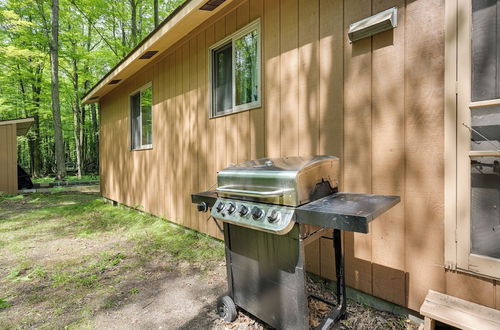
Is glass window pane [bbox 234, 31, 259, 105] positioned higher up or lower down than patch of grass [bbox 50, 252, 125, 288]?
higher up

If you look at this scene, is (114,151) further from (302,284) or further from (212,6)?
(302,284)

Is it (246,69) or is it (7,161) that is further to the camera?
(7,161)

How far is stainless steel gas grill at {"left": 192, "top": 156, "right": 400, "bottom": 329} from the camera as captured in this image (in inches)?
59.2

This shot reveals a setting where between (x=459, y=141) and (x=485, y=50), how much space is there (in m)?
0.57

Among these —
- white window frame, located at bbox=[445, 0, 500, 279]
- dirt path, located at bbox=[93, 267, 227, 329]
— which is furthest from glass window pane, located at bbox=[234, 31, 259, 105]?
dirt path, located at bbox=[93, 267, 227, 329]

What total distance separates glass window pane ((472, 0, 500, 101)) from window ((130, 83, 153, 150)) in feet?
17.7

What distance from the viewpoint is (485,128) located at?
1.65 meters

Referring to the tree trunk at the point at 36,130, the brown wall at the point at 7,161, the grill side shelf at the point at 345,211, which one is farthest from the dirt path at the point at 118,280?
the tree trunk at the point at 36,130

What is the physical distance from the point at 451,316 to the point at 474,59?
1578mm

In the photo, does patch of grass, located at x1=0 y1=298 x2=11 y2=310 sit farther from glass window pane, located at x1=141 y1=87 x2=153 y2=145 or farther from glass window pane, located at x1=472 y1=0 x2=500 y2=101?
glass window pane, located at x1=472 y1=0 x2=500 y2=101

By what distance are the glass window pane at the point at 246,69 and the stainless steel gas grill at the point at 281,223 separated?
1.71 meters

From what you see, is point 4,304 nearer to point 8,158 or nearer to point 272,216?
point 272,216

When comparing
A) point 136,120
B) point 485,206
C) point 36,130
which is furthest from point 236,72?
point 36,130

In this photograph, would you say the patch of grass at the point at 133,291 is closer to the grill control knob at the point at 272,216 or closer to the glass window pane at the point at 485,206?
the grill control knob at the point at 272,216
